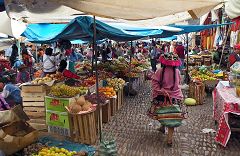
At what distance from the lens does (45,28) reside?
30.8 feet

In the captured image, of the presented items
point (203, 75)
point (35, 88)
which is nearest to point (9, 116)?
point (35, 88)

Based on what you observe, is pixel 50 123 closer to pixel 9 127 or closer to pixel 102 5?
pixel 9 127

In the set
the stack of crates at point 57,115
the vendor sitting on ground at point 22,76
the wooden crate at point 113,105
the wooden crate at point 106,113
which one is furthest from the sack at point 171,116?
the vendor sitting on ground at point 22,76

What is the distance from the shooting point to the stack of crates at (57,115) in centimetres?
601

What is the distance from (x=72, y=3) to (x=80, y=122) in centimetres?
275

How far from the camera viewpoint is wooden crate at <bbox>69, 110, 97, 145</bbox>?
18.9 ft

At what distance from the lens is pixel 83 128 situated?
584 centimetres

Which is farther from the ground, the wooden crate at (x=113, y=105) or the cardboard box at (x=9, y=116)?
the cardboard box at (x=9, y=116)

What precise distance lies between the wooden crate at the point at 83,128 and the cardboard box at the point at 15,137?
0.78m

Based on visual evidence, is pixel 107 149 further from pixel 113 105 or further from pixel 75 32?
pixel 113 105

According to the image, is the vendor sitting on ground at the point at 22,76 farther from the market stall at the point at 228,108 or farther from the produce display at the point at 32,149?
the market stall at the point at 228,108

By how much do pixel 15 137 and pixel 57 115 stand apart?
127 centimetres

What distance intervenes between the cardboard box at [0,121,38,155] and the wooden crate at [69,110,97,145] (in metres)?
0.78

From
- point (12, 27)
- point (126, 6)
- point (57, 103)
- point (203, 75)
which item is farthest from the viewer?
point (203, 75)
